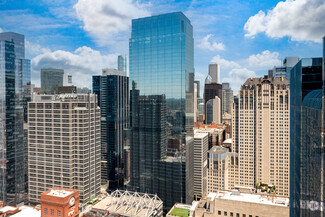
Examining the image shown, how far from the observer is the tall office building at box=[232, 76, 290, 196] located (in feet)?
325

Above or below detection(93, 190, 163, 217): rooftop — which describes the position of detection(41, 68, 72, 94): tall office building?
above

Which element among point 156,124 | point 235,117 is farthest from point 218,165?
point 156,124

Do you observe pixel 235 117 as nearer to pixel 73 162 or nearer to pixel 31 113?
pixel 73 162

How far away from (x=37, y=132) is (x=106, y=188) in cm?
5588

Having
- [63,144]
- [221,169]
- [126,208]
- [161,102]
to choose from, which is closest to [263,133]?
[221,169]

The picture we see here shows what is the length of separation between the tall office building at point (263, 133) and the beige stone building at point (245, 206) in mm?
45358

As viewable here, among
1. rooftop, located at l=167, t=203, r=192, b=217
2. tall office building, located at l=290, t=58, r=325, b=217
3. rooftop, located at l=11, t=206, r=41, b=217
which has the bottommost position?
rooftop, located at l=167, t=203, r=192, b=217

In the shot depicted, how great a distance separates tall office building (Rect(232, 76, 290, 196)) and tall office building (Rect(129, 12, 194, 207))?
2317cm

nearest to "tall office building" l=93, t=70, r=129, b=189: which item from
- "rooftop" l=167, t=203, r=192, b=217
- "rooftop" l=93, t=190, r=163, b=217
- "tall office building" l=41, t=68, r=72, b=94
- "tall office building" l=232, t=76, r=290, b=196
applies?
"tall office building" l=41, t=68, r=72, b=94

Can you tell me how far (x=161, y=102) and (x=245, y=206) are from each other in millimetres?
54857

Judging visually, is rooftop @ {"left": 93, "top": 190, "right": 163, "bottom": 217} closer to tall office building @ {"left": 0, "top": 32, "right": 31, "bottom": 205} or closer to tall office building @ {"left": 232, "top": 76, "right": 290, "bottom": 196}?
tall office building @ {"left": 0, "top": 32, "right": 31, "bottom": 205}

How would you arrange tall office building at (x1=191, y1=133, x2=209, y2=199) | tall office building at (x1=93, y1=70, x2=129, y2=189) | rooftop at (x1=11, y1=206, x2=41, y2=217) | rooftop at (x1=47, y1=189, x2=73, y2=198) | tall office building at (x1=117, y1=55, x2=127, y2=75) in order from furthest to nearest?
tall office building at (x1=117, y1=55, x2=127, y2=75) < tall office building at (x1=93, y1=70, x2=129, y2=189) < tall office building at (x1=191, y1=133, x2=209, y2=199) < rooftop at (x1=11, y1=206, x2=41, y2=217) < rooftop at (x1=47, y1=189, x2=73, y2=198)

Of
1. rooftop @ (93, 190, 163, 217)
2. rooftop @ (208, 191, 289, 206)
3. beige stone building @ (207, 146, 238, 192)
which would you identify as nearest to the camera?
rooftop @ (208, 191, 289, 206)

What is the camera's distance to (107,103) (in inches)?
5531
